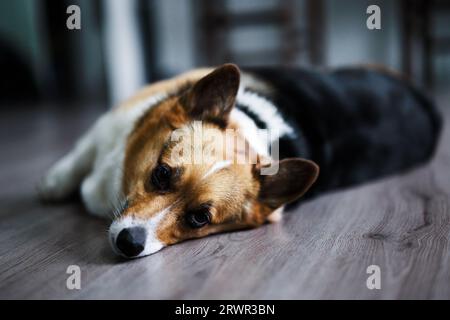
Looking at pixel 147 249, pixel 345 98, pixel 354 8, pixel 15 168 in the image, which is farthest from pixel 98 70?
pixel 147 249

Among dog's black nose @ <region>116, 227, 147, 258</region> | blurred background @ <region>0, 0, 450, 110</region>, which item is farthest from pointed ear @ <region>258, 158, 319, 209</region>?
blurred background @ <region>0, 0, 450, 110</region>

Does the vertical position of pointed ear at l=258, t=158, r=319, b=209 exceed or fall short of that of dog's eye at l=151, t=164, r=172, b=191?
it falls short

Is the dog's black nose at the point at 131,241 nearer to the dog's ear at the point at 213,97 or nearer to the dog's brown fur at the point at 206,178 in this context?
the dog's brown fur at the point at 206,178

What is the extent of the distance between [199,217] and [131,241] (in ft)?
0.78

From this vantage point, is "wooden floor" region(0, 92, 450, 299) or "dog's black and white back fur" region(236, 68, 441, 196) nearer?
"wooden floor" region(0, 92, 450, 299)

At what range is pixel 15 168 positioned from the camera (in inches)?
101

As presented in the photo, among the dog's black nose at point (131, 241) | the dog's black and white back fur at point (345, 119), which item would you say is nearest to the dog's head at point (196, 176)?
the dog's black nose at point (131, 241)

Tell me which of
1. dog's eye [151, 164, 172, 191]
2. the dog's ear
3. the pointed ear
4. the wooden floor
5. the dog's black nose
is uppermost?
the dog's ear

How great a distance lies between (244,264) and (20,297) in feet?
1.93

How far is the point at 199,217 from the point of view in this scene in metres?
1.47

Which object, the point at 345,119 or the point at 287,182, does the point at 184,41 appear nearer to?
the point at 345,119

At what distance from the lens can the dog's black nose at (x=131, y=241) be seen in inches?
52.7

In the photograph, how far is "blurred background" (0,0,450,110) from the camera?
5348 mm

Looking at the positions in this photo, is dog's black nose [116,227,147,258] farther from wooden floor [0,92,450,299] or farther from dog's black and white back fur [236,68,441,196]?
dog's black and white back fur [236,68,441,196]
